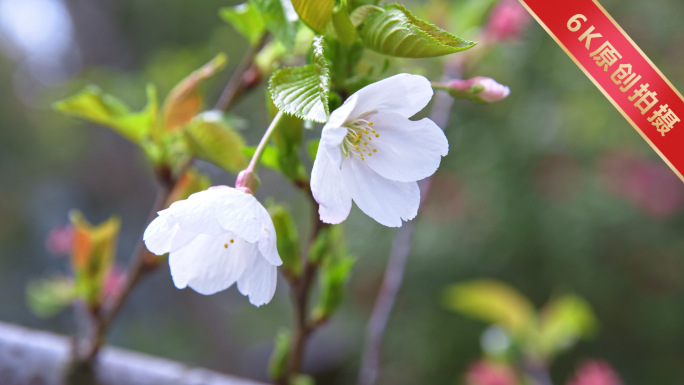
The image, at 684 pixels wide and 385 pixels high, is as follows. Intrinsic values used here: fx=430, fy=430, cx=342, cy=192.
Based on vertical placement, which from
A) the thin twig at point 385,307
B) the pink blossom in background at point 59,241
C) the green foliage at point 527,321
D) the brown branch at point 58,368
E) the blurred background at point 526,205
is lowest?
the blurred background at point 526,205

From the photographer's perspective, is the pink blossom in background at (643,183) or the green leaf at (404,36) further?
the pink blossom in background at (643,183)

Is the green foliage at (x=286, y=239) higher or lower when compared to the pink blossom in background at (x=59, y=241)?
higher

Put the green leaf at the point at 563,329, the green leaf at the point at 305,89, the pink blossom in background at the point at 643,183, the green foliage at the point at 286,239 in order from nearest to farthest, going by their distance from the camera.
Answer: the green leaf at the point at 305,89 < the green foliage at the point at 286,239 < the green leaf at the point at 563,329 < the pink blossom in background at the point at 643,183

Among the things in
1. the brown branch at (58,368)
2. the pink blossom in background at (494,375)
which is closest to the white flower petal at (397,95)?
the brown branch at (58,368)

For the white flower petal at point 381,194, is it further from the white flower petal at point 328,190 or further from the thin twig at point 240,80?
the thin twig at point 240,80

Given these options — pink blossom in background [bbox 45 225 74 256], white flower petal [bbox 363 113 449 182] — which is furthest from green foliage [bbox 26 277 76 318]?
white flower petal [bbox 363 113 449 182]

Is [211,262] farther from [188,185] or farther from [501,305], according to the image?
[501,305]

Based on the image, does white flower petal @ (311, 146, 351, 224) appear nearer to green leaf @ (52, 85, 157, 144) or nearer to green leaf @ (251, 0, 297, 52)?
green leaf @ (251, 0, 297, 52)
